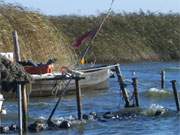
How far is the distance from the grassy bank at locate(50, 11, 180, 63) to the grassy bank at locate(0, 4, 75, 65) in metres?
24.9

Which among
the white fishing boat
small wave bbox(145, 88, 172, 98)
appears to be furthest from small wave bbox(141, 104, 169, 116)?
small wave bbox(145, 88, 172, 98)

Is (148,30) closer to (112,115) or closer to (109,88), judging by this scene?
(109,88)

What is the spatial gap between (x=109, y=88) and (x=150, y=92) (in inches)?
151

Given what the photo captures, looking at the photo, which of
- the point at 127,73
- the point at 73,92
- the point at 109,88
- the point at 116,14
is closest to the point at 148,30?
the point at 116,14

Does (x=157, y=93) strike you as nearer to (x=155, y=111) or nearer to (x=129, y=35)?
(x=155, y=111)

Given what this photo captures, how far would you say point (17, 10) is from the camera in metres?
37.6

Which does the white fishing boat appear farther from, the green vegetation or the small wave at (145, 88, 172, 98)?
the green vegetation

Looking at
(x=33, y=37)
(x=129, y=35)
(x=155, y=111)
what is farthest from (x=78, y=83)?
(x=129, y=35)

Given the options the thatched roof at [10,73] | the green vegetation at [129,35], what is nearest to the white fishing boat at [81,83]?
the green vegetation at [129,35]

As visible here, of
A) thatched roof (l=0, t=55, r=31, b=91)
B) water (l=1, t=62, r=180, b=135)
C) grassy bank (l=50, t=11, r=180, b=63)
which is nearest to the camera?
thatched roof (l=0, t=55, r=31, b=91)

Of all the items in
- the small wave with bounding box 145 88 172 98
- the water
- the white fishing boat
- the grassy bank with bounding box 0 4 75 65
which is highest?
the grassy bank with bounding box 0 4 75 65

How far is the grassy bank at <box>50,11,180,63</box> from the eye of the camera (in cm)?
6419

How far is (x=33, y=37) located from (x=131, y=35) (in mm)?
Result: 33754

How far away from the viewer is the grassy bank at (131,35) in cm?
6419
